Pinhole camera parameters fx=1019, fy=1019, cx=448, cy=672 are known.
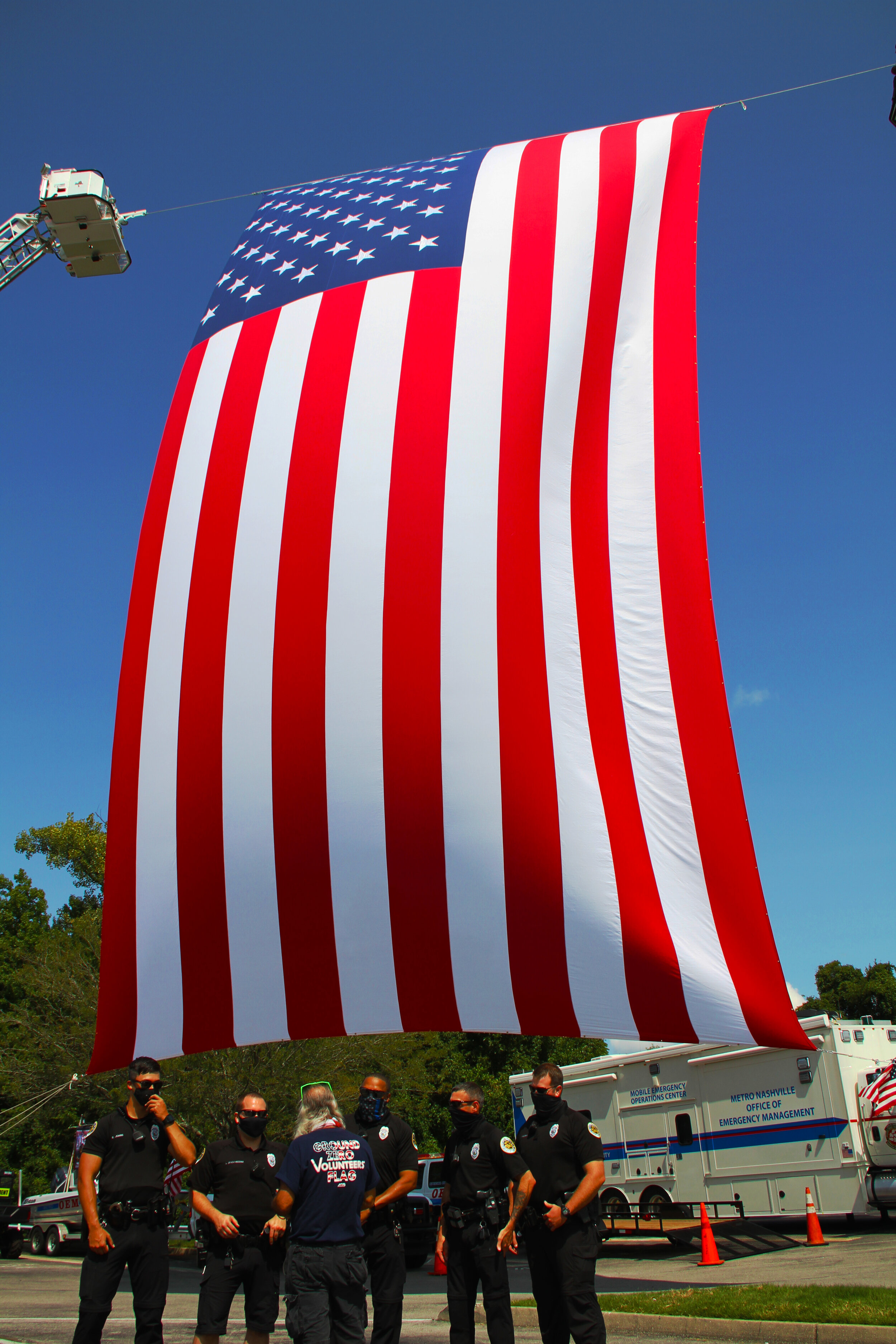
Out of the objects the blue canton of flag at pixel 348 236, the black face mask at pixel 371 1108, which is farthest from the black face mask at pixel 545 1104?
the blue canton of flag at pixel 348 236

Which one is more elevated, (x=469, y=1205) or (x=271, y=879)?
(x=271, y=879)

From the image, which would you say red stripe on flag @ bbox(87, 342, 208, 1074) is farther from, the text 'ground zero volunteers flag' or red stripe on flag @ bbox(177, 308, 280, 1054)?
red stripe on flag @ bbox(177, 308, 280, 1054)

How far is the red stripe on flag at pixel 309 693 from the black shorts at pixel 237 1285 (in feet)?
3.93

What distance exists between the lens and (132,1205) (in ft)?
16.6

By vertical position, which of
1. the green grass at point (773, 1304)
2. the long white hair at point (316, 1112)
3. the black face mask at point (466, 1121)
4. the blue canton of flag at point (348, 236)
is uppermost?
the blue canton of flag at point (348, 236)

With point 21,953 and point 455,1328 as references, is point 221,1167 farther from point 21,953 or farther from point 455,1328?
point 21,953

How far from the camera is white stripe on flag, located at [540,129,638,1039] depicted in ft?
16.3

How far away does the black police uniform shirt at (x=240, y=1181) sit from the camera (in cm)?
546

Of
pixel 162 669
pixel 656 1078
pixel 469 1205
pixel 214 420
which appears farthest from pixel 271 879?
pixel 656 1078

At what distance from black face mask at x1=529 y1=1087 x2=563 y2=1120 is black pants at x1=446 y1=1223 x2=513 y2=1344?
0.67 meters

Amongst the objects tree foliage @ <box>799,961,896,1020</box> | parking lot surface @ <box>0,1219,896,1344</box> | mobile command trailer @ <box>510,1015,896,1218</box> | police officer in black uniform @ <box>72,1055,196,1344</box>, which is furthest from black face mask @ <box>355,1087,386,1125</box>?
tree foliage @ <box>799,961,896,1020</box>

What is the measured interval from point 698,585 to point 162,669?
321 centimetres

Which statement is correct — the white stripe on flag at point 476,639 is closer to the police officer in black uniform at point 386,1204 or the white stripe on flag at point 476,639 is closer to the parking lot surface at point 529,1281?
the police officer in black uniform at point 386,1204

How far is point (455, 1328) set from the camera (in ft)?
17.6
